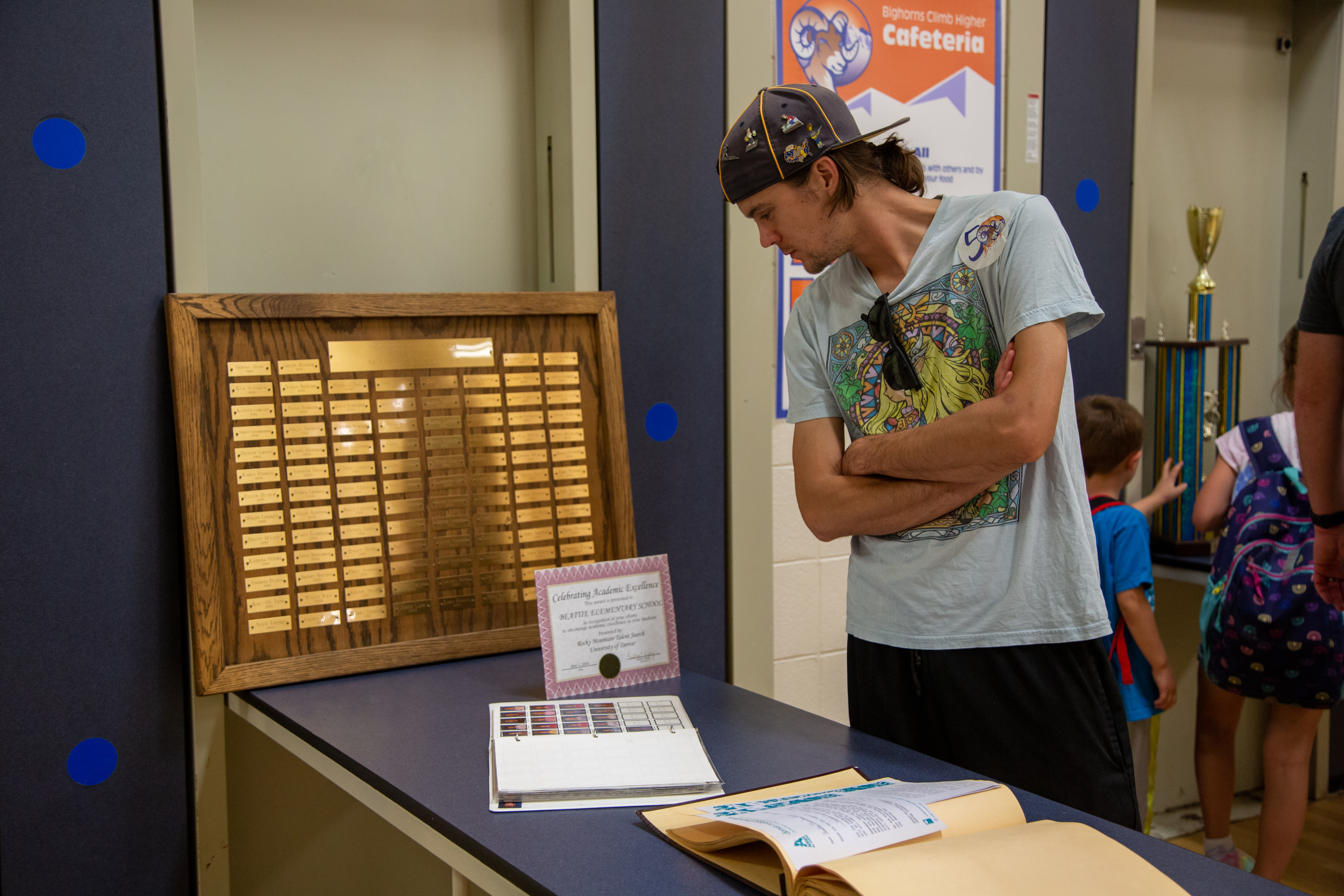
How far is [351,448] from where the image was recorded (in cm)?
184

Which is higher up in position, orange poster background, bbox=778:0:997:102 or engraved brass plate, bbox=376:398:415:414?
orange poster background, bbox=778:0:997:102

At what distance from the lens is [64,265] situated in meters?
1.71

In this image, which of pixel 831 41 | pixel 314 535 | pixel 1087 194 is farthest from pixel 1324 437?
pixel 314 535

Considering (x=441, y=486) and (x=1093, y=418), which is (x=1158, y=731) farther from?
(x=441, y=486)

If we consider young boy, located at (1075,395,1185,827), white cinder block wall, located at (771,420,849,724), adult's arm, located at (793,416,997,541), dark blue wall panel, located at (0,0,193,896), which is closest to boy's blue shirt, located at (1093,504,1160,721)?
young boy, located at (1075,395,1185,827)

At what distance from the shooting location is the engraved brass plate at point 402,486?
186 cm

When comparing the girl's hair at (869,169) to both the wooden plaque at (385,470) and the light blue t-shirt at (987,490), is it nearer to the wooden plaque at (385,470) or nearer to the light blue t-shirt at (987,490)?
the light blue t-shirt at (987,490)

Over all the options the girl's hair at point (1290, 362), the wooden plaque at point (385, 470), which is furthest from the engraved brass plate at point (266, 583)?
the girl's hair at point (1290, 362)

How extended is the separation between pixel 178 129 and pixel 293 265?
35cm

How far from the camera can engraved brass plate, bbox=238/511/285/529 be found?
176 centimetres

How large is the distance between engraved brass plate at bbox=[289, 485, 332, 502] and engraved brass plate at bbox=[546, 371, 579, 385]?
1.46ft

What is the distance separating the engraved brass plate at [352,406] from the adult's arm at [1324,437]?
1624 millimetres

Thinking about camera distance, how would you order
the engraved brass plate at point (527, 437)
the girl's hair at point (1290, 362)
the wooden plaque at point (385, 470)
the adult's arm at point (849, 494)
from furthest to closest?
1. the girl's hair at point (1290, 362)
2. the engraved brass plate at point (527, 437)
3. the wooden plaque at point (385, 470)
4. the adult's arm at point (849, 494)

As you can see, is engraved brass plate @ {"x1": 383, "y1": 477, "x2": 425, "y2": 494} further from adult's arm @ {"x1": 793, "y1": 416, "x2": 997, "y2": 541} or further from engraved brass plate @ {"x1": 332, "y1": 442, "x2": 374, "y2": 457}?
adult's arm @ {"x1": 793, "y1": 416, "x2": 997, "y2": 541}
